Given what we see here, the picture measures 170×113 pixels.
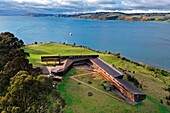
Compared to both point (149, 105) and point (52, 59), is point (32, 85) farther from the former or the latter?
point (52, 59)

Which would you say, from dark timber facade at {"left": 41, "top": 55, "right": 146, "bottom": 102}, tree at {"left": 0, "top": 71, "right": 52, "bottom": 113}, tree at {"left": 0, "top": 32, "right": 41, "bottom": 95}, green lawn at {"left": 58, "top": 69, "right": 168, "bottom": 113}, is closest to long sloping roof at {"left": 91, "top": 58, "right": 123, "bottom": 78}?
dark timber facade at {"left": 41, "top": 55, "right": 146, "bottom": 102}

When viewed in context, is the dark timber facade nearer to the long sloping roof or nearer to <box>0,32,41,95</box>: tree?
the long sloping roof

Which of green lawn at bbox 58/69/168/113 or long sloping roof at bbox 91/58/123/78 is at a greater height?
long sloping roof at bbox 91/58/123/78

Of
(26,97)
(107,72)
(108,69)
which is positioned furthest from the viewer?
(108,69)

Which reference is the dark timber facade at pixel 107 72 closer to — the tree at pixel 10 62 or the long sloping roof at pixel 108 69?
the long sloping roof at pixel 108 69

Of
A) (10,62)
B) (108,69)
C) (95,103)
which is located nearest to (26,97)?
(10,62)

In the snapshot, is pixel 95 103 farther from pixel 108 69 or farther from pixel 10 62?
pixel 10 62

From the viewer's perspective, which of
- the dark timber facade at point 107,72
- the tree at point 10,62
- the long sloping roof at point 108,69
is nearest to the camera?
the tree at point 10,62

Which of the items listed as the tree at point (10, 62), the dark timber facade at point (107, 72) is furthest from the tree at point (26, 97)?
the dark timber facade at point (107, 72)
